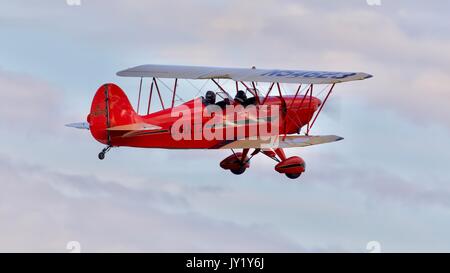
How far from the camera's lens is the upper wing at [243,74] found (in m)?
32.6

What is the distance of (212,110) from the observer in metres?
32.7

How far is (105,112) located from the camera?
1225 inches

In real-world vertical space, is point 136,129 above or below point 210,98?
below

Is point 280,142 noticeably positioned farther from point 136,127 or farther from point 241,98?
point 136,127

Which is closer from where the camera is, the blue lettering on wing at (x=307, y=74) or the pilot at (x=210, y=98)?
the pilot at (x=210, y=98)

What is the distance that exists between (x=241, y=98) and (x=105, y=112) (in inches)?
144

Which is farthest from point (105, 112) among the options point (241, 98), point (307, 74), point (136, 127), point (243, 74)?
point (307, 74)

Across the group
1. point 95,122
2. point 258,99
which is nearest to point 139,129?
point 95,122

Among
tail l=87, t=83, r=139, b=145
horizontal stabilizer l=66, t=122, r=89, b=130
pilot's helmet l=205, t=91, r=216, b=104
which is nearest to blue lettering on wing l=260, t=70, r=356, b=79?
pilot's helmet l=205, t=91, r=216, b=104

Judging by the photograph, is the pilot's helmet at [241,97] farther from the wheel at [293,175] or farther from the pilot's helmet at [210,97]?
the wheel at [293,175]

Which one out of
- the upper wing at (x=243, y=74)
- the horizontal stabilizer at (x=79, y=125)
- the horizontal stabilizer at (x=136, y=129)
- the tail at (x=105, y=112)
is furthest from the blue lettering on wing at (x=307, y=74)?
the horizontal stabilizer at (x=79, y=125)

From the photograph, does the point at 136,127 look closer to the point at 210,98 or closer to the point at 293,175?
the point at 210,98

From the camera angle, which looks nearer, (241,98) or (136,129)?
(136,129)

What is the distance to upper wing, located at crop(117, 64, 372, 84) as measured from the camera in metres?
32.6
